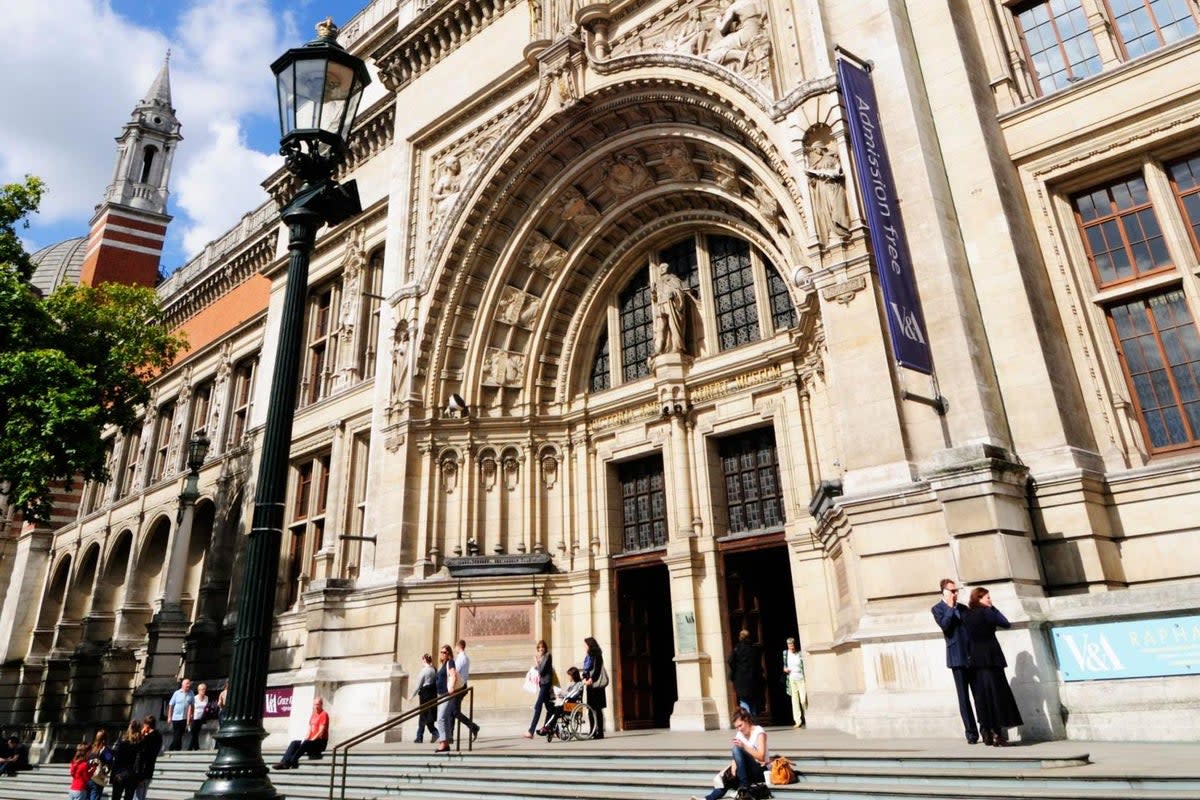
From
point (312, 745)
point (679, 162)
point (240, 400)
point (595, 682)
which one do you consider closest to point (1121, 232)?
point (679, 162)

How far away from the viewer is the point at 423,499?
58.5ft

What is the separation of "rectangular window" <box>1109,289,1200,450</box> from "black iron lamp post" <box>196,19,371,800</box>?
1021cm

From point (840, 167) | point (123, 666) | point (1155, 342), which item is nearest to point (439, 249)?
point (840, 167)

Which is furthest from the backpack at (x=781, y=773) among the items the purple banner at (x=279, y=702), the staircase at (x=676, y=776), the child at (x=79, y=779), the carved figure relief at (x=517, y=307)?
the carved figure relief at (x=517, y=307)

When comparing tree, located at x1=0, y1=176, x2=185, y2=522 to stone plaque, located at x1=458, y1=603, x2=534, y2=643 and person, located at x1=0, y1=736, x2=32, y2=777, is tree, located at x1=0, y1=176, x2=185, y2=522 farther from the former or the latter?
stone plaque, located at x1=458, y1=603, x2=534, y2=643

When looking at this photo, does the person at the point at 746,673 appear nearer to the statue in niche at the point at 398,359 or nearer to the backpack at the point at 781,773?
the backpack at the point at 781,773

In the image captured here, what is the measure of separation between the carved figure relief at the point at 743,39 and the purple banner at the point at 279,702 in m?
15.2

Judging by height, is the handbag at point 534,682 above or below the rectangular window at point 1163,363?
below

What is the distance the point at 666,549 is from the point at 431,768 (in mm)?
6997

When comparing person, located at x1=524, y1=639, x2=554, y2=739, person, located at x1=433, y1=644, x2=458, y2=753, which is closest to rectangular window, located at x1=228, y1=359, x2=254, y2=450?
person, located at x1=433, y1=644, x2=458, y2=753

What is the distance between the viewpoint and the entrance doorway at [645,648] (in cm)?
1647

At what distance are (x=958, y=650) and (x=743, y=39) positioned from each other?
11.4 meters

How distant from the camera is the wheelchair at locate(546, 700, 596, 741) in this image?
13445 millimetres

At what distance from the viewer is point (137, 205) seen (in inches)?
1757
